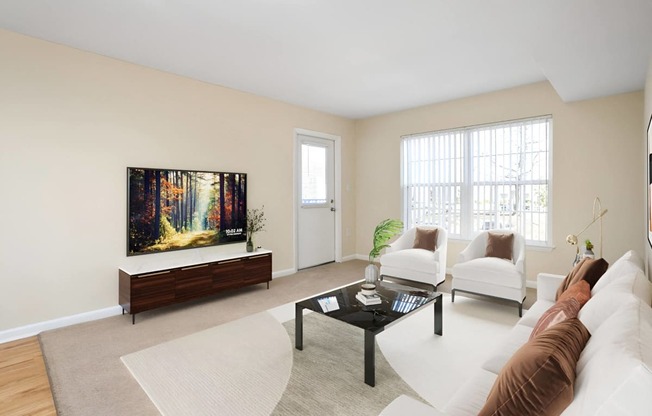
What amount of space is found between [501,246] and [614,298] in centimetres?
289

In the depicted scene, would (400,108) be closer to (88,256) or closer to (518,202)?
(518,202)

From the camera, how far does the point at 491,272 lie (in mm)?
3807

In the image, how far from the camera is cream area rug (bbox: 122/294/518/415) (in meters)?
2.12

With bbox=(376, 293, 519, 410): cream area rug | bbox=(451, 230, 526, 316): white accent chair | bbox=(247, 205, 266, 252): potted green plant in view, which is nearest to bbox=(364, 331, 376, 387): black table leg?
bbox=(376, 293, 519, 410): cream area rug

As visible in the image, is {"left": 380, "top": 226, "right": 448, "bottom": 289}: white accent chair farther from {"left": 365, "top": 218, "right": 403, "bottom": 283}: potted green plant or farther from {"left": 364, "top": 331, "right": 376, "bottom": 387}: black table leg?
{"left": 364, "top": 331, "right": 376, "bottom": 387}: black table leg

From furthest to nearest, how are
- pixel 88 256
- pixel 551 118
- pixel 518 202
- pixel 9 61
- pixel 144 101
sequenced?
pixel 518 202 → pixel 551 118 → pixel 144 101 → pixel 88 256 → pixel 9 61

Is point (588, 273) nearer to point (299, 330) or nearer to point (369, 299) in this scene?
point (369, 299)

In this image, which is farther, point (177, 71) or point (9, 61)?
point (177, 71)

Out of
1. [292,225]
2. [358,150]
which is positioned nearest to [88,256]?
[292,225]

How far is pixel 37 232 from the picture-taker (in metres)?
3.24

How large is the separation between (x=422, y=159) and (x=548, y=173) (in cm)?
188

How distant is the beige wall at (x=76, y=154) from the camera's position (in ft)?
10.2

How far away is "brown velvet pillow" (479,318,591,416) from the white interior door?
4737 millimetres

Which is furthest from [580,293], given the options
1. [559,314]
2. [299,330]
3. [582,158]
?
[582,158]
